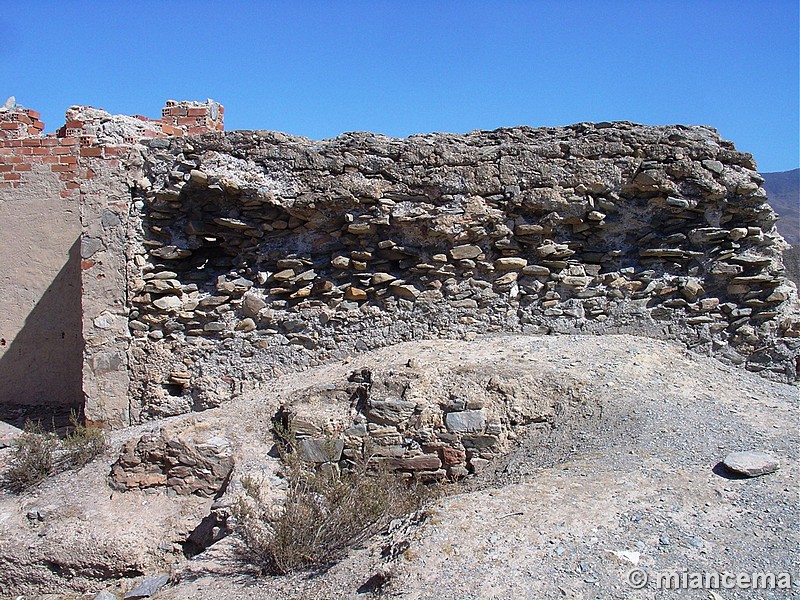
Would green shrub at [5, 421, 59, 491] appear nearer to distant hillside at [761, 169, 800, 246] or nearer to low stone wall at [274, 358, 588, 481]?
low stone wall at [274, 358, 588, 481]

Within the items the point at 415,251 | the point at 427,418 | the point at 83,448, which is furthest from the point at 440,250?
the point at 83,448

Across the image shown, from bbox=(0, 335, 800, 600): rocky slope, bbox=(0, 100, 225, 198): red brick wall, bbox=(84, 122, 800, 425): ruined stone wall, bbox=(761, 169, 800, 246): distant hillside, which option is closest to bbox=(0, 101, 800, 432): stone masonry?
bbox=(84, 122, 800, 425): ruined stone wall

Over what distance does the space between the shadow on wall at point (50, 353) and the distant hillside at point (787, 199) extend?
1080 inches

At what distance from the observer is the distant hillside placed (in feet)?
96.8

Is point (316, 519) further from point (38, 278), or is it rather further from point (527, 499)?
point (38, 278)

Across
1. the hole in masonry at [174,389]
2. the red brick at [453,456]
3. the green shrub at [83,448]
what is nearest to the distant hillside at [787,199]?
the red brick at [453,456]

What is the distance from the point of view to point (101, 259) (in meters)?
5.46

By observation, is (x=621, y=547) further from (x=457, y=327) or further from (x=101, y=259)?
(x=101, y=259)

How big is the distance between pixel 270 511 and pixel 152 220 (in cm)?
301

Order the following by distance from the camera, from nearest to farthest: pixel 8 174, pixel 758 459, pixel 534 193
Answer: pixel 758 459
pixel 534 193
pixel 8 174

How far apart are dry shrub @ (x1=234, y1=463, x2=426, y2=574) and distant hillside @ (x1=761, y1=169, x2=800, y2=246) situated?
27839mm

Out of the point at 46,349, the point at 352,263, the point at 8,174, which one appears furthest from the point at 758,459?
the point at 8,174

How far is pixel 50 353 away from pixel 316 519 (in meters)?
Answer: 4.80

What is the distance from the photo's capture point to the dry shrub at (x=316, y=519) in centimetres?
335
